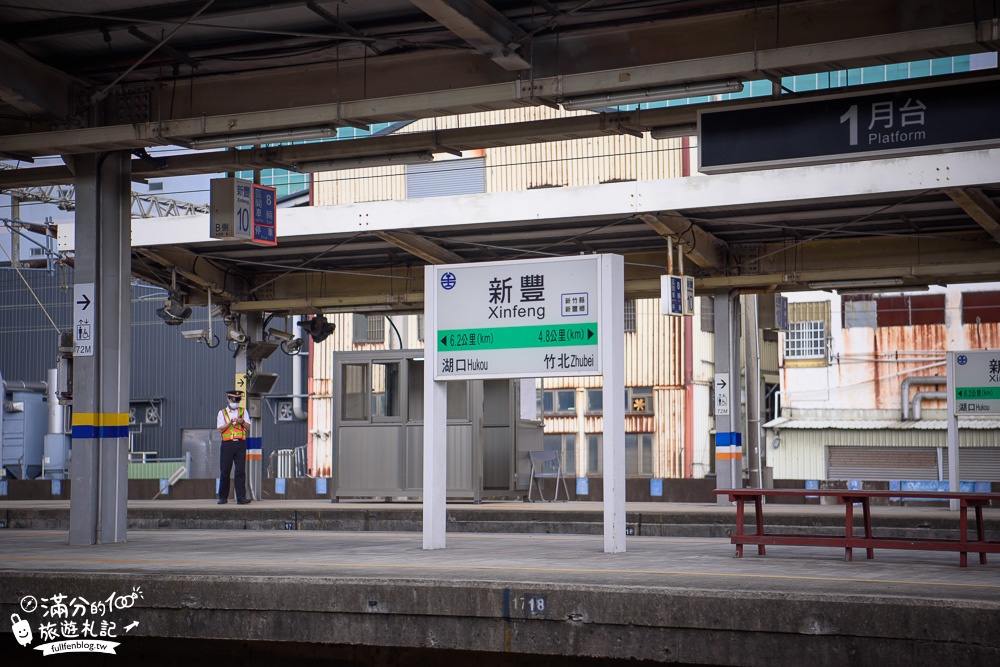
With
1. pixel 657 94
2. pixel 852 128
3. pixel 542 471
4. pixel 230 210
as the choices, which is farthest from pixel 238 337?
pixel 852 128

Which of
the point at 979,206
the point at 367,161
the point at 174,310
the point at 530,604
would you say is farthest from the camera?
the point at 174,310

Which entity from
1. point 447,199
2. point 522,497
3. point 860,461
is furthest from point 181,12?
point 860,461

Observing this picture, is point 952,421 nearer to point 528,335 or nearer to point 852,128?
point 852,128

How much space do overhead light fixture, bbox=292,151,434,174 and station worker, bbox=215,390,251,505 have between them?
7835mm

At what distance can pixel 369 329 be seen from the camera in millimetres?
40156

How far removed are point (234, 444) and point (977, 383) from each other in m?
12.6

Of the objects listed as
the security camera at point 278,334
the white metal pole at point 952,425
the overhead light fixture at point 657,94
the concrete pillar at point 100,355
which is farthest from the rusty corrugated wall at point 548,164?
the overhead light fixture at point 657,94

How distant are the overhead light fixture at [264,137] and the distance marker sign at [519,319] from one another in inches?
85.2

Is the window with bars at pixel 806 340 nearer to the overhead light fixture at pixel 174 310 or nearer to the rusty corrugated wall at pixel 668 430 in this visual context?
the rusty corrugated wall at pixel 668 430

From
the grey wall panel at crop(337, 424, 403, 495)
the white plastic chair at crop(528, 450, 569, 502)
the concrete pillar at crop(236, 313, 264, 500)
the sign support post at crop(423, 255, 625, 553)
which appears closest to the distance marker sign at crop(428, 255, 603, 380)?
the sign support post at crop(423, 255, 625, 553)

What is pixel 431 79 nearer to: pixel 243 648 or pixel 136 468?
pixel 243 648

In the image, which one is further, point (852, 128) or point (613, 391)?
point (613, 391)

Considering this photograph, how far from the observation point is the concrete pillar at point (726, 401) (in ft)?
74.5

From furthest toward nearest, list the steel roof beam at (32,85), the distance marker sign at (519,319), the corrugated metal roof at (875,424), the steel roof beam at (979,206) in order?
the corrugated metal roof at (875,424) → the steel roof beam at (979,206) → the steel roof beam at (32,85) → the distance marker sign at (519,319)
